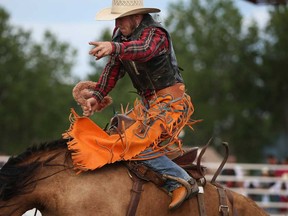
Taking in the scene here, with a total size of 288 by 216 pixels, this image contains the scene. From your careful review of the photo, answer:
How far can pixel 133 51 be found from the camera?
609 cm

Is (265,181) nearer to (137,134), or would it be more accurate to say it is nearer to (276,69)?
(137,134)

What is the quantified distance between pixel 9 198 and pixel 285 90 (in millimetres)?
55135

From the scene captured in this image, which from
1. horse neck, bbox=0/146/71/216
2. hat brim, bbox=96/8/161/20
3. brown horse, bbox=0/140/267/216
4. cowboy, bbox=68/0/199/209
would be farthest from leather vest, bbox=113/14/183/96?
horse neck, bbox=0/146/71/216

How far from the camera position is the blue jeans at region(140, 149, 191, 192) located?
6.28m

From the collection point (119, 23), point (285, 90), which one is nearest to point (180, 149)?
point (119, 23)

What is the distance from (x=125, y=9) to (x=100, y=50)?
69 cm

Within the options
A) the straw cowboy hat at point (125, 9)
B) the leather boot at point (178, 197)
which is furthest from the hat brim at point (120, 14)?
the leather boot at point (178, 197)

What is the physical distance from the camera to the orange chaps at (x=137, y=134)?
6.09 metres

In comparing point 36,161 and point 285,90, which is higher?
point 36,161

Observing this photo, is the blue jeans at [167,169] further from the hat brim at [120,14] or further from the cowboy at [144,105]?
the hat brim at [120,14]

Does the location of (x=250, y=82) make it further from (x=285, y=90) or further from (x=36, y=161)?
(x=36, y=161)

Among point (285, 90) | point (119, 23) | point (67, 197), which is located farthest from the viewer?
point (285, 90)

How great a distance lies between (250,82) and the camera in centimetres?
6119

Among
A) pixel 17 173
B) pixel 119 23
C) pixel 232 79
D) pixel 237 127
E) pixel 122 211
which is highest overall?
pixel 119 23
